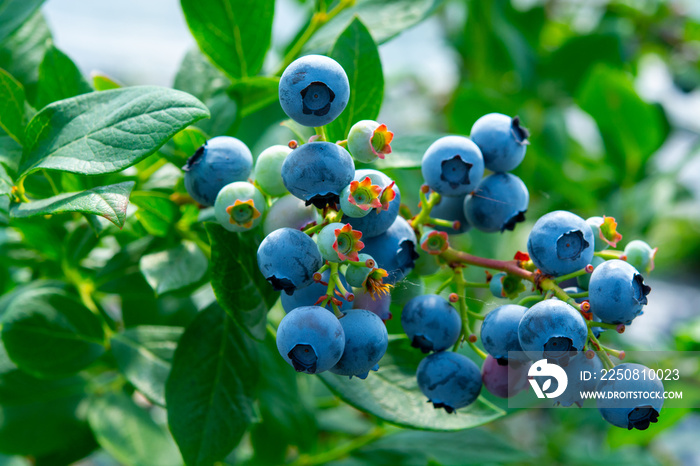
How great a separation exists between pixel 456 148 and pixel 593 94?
4.69 ft

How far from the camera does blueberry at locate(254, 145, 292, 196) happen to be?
0.83 metres

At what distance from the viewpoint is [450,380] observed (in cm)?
88

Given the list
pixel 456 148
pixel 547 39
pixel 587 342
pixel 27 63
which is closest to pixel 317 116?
pixel 456 148

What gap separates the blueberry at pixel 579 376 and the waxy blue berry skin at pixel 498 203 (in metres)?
0.23

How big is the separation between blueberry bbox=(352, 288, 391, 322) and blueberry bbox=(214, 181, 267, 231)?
18cm

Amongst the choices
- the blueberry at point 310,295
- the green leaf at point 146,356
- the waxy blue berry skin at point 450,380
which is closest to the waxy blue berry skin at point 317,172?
the blueberry at point 310,295

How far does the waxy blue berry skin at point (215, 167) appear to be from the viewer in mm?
871

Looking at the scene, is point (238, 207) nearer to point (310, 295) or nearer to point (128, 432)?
point (310, 295)

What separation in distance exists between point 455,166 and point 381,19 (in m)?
0.53

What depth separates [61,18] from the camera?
289 inches

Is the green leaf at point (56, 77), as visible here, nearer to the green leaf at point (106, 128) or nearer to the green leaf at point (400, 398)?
the green leaf at point (106, 128)

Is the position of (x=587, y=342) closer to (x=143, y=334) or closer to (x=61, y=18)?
(x=143, y=334)

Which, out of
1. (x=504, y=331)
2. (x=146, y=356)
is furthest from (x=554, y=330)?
(x=146, y=356)

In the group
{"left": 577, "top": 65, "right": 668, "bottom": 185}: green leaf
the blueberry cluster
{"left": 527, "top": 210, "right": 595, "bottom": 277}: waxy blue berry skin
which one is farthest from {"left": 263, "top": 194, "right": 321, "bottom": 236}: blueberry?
{"left": 577, "top": 65, "right": 668, "bottom": 185}: green leaf
